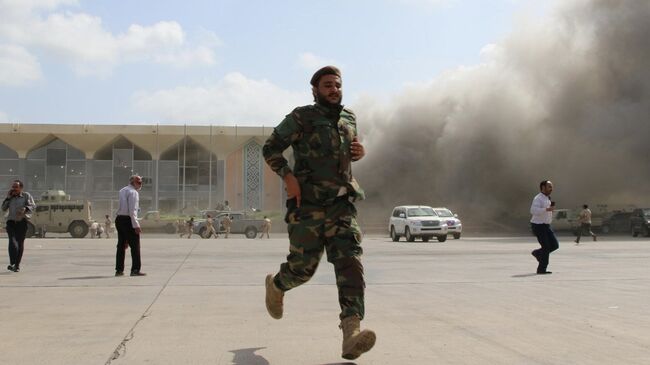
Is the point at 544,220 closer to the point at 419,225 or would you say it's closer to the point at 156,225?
the point at 419,225

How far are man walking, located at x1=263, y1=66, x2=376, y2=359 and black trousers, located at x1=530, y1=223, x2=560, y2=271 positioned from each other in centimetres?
585

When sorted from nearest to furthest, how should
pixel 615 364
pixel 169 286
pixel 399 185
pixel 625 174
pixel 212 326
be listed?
1. pixel 615 364
2. pixel 212 326
3. pixel 169 286
4. pixel 625 174
5. pixel 399 185

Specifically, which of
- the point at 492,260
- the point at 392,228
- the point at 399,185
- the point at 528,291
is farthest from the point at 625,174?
the point at 528,291

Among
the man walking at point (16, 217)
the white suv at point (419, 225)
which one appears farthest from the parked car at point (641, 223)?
the man walking at point (16, 217)

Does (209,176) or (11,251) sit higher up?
(209,176)

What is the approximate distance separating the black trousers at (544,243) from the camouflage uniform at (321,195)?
5858 millimetres

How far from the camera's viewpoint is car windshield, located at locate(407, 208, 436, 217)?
23.4 metres

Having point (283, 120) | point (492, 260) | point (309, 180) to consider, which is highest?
point (283, 120)

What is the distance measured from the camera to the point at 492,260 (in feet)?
38.3

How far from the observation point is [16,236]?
8.78 meters

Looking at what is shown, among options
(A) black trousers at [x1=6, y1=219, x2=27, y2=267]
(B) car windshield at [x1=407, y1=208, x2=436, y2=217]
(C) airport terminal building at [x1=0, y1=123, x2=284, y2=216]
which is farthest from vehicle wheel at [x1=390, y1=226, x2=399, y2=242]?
(C) airport terminal building at [x1=0, y1=123, x2=284, y2=216]

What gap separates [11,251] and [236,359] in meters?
6.64

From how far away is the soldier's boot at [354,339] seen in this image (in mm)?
3211

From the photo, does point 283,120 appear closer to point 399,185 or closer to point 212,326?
point 212,326
